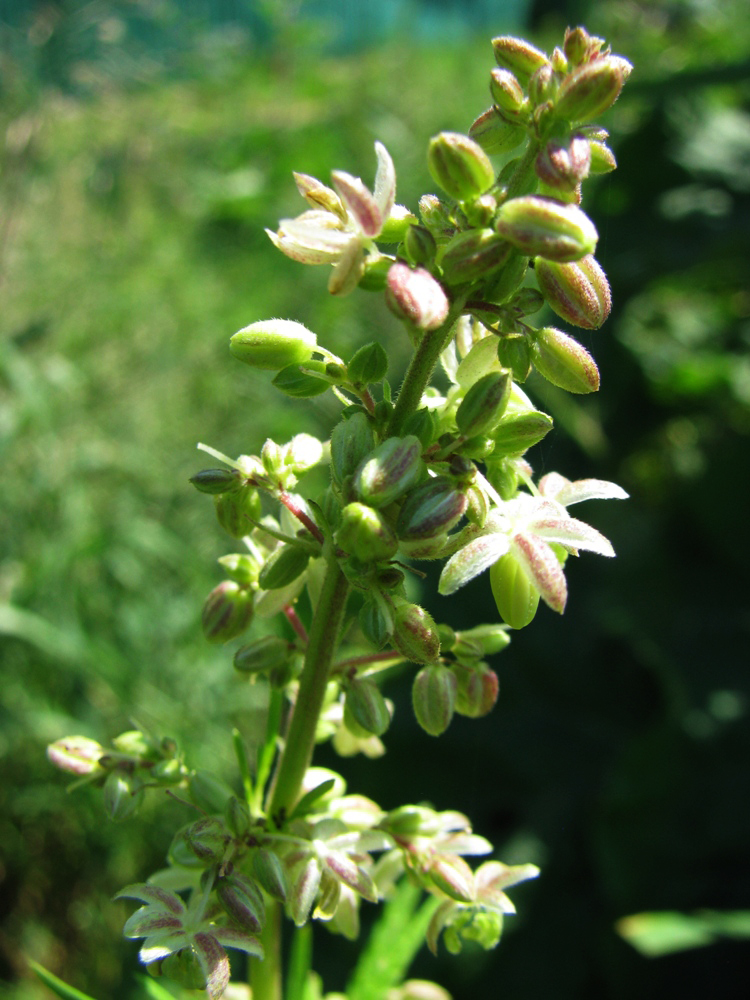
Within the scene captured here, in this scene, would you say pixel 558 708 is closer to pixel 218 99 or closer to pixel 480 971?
pixel 480 971

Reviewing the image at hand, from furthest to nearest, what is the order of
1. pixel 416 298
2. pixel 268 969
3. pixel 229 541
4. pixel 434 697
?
pixel 229 541
pixel 268 969
pixel 434 697
pixel 416 298

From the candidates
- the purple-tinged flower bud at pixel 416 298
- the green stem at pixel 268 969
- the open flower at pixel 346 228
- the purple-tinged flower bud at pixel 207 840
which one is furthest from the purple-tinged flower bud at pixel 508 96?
the green stem at pixel 268 969

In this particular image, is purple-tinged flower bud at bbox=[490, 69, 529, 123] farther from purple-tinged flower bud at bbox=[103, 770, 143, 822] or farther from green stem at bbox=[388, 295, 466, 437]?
purple-tinged flower bud at bbox=[103, 770, 143, 822]

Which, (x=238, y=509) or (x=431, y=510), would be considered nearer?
(x=431, y=510)

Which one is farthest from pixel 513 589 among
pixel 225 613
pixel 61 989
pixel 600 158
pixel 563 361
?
pixel 61 989

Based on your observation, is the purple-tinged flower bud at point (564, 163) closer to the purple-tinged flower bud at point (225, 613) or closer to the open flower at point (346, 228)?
the open flower at point (346, 228)

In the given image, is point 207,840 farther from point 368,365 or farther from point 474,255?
point 474,255

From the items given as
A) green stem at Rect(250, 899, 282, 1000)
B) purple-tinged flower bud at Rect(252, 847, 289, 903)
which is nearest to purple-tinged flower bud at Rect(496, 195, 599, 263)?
purple-tinged flower bud at Rect(252, 847, 289, 903)

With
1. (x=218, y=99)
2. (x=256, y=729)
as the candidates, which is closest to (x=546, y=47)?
(x=218, y=99)
